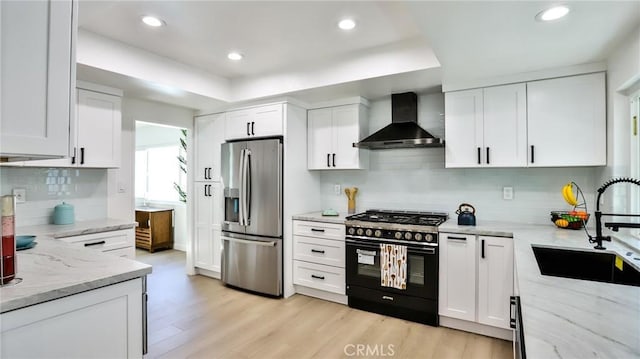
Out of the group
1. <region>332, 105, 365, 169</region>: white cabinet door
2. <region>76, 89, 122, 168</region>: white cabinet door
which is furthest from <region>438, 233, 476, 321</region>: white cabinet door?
<region>76, 89, 122, 168</region>: white cabinet door

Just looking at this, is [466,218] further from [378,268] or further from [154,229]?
[154,229]

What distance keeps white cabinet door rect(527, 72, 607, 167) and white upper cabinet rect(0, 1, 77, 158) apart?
10.6 ft

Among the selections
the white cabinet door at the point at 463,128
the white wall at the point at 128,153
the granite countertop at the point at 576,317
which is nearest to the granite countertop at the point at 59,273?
the granite countertop at the point at 576,317

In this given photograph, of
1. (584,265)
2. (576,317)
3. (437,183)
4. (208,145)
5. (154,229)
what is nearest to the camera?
(576,317)

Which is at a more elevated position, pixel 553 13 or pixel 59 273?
pixel 553 13

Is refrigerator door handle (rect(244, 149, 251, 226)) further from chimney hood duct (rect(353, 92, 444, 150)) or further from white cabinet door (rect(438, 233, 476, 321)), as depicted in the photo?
white cabinet door (rect(438, 233, 476, 321))

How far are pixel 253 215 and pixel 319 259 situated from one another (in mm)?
923

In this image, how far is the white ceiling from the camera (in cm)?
187

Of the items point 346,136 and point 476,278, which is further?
point 346,136

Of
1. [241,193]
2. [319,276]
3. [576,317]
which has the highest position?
[241,193]

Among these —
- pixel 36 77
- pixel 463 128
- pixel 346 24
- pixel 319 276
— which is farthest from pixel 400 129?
pixel 36 77

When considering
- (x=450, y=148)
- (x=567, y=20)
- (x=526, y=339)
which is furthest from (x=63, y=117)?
(x=450, y=148)

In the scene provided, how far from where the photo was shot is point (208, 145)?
173 inches

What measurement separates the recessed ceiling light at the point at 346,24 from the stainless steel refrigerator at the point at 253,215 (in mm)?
1502
